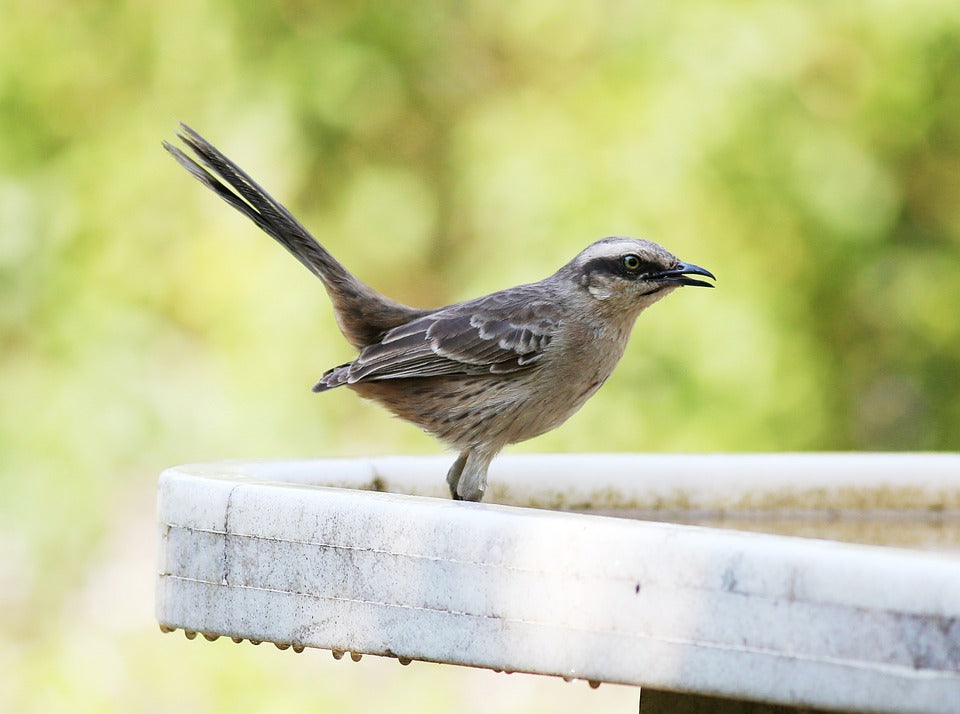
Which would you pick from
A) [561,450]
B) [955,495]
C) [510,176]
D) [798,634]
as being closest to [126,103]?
[510,176]

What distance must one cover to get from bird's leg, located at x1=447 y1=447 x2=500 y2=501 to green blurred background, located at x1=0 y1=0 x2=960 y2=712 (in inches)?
114

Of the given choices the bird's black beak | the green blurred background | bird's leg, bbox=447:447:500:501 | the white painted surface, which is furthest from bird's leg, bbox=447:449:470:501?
the green blurred background

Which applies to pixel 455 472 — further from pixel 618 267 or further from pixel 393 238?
pixel 393 238

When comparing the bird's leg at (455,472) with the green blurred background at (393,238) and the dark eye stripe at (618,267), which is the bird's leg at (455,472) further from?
the green blurred background at (393,238)

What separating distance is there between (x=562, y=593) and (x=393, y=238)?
6436 millimetres

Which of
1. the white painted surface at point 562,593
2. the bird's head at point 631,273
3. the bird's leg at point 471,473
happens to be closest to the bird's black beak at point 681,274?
the bird's head at point 631,273

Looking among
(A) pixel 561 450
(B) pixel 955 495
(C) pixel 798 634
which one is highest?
(A) pixel 561 450

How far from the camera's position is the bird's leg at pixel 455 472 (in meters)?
3.90

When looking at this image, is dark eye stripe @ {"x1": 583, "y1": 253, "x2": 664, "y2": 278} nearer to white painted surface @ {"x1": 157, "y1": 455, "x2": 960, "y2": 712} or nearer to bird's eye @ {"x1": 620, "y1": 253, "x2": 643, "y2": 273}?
bird's eye @ {"x1": 620, "y1": 253, "x2": 643, "y2": 273}

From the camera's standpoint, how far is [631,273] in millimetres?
4336

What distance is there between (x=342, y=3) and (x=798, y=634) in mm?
7171

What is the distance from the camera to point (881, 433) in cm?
793

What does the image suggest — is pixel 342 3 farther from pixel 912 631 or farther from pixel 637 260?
pixel 912 631

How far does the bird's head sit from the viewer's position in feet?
→ 14.1
